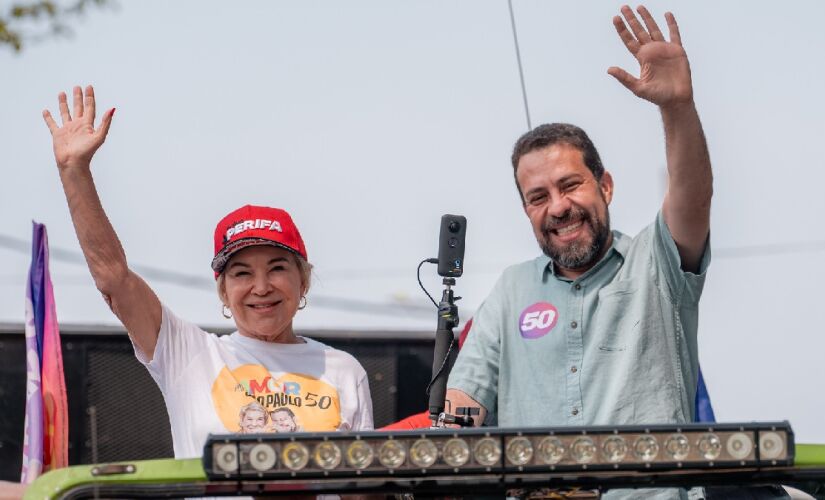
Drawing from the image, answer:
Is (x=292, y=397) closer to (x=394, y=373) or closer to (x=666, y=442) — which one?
(x=666, y=442)

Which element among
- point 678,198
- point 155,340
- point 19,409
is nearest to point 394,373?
point 19,409

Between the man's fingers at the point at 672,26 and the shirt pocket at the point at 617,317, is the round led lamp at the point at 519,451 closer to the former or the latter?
the shirt pocket at the point at 617,317

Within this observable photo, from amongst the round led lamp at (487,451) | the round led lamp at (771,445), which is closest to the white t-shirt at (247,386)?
the round led lamp at (487,451)

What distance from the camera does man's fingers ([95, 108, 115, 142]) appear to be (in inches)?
179

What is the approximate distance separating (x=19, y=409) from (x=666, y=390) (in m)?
3.30

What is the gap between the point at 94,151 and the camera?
14.7 feet

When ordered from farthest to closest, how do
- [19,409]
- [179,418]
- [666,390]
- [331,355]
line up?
[19,409], [331,355], [179,418], [666,390]

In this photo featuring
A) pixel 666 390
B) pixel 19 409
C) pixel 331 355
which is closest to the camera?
pixel 666 390

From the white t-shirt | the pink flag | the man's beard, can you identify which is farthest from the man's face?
the pink flag

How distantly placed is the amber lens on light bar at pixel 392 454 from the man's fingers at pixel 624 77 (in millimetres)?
1505

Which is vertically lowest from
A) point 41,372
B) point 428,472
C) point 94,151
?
point 428,472

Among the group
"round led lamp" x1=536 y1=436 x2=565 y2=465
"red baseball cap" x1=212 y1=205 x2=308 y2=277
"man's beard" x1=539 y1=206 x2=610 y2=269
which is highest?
"red baseball cap" x1=212 y1=205 x2=308 y2=277

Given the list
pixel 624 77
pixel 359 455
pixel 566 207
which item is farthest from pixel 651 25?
pixel 359 455

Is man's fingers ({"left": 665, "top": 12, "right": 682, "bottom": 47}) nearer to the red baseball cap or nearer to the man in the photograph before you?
the man
